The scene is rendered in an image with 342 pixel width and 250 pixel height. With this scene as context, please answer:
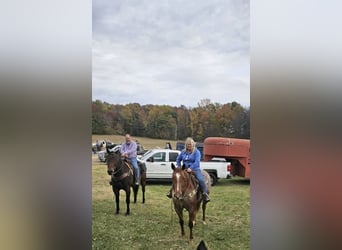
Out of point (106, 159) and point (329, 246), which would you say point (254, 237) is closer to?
point (329, 246)

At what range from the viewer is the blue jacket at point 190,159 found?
79.7 inches

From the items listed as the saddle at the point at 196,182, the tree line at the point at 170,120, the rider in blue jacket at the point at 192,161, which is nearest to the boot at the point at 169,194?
the rider in blue jacket at the point at 192,161

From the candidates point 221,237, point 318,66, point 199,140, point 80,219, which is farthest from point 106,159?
point 318,66

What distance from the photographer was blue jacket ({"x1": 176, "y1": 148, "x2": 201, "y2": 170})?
203 cm

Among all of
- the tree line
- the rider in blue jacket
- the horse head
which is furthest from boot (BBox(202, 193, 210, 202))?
the tree line

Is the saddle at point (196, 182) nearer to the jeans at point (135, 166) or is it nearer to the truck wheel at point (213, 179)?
the truck wheel at point (213, 179)

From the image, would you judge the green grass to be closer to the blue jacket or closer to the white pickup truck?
the white pickup truck

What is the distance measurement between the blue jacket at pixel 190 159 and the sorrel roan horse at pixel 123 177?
223 mm

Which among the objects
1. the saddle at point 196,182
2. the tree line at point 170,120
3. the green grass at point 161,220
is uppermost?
the tree line at point 170,120

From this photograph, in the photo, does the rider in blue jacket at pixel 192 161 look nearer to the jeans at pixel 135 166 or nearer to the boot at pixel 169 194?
the boot at pixel 169 194

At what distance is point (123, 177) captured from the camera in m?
2.06

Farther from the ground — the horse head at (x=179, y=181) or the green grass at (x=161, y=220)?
the horse head at (x=179, y=181)

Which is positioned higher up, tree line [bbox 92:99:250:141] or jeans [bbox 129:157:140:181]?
tree line [bbox 92:99:250:141]

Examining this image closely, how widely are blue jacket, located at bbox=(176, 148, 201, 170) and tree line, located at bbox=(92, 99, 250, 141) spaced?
0.28ft
